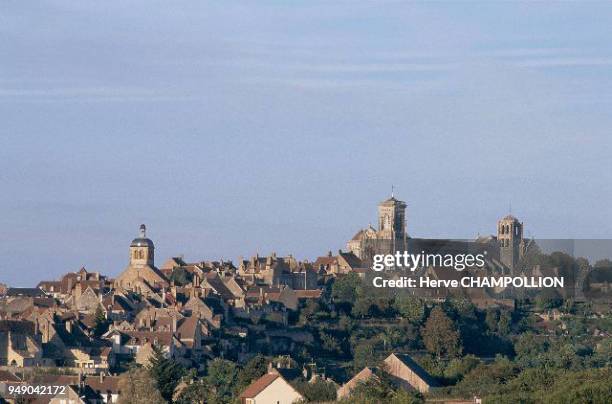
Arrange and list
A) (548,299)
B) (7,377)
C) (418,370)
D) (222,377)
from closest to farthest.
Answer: (418,370) < (7,377) < (222,377) < (548,299)

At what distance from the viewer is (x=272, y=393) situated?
8094cm

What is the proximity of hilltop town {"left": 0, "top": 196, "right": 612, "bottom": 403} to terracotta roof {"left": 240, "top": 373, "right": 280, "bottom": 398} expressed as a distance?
0.43ft

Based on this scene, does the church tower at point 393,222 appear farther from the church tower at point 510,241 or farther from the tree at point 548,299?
the tree at point 548,299

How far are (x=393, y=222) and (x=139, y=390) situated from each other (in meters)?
49.4

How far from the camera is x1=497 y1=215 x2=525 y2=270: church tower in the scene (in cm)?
12212

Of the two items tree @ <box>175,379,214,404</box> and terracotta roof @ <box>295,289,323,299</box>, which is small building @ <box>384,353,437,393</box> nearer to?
tree @ <box>175,379,214,404</box>

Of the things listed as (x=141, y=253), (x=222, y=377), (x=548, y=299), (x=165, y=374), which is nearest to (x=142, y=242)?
(x=141, y=253)

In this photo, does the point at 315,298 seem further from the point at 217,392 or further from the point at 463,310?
the point at 217,392

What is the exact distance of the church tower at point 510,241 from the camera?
401 feet

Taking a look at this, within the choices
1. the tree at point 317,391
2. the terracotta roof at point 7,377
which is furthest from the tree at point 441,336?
the terracotta roof at point 7,377

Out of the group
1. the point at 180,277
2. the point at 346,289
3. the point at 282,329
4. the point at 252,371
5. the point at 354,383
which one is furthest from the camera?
the point at 180,277

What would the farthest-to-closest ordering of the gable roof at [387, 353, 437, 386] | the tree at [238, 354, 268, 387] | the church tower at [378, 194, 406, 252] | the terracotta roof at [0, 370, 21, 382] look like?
the church tower at [378, 194, 406, 252] → the terracotta roof at [0, 370, 21, 382] → the tree at [238, 354, 268, 387] → the gable roof at [387, 353, 437, 386]

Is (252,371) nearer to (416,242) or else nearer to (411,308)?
(411,308)

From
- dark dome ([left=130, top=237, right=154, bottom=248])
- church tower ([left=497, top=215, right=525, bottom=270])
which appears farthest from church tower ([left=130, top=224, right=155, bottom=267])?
church tower ([left=497, top=215, right=525, bottom=270])
